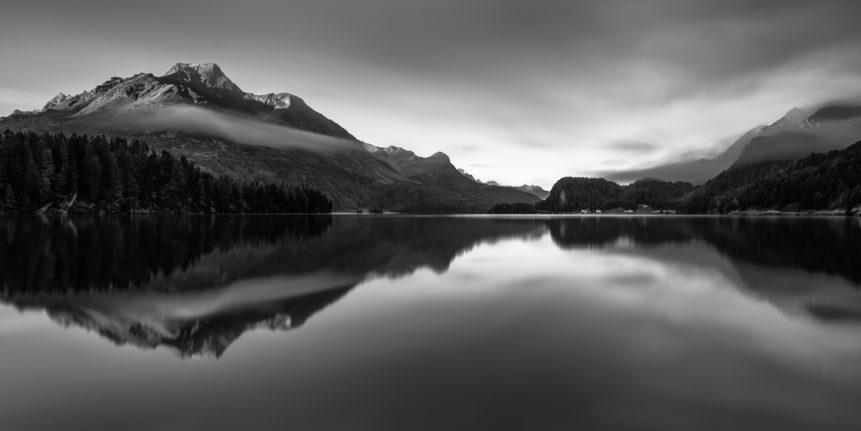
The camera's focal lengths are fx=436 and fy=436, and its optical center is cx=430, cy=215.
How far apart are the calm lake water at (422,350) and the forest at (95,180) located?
437 ft

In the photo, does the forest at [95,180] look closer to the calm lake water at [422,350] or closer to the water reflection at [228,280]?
the water reflection at [228,280]

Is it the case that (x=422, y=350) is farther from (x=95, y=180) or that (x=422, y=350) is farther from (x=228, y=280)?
(x=95, y=180)

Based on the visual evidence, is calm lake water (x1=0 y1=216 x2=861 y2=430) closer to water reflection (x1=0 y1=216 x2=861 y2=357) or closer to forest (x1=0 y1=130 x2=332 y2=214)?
water reflection (x1=0 y1=216 x2=861 y2=357)

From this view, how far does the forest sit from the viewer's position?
124 m

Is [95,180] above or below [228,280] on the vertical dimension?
above

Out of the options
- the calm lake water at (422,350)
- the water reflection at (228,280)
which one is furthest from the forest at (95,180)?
the calm lake water at (422,350)

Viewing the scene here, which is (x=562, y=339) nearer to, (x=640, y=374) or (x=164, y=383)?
(x=640, y=374)

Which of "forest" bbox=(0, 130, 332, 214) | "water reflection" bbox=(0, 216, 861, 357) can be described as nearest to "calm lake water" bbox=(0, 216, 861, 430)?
"water reflection" bbox=(0, 216, 861, 357)

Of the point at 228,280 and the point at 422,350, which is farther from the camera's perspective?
the point at 228,280

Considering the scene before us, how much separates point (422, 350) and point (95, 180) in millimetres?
163173

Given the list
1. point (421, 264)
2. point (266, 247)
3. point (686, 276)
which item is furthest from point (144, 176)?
point (686, 276)

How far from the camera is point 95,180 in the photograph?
13638cm

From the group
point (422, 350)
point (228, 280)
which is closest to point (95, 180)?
point (228, 280)

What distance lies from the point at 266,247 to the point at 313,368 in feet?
110
